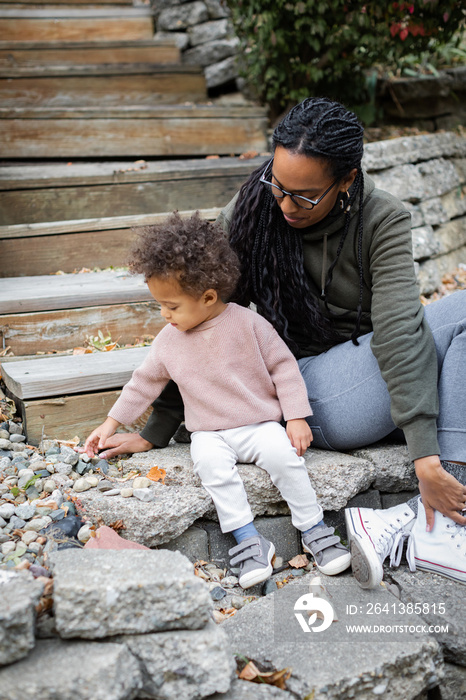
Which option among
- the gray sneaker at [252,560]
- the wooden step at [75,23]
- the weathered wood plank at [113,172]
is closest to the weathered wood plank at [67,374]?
the gray sneaker at [252,560]

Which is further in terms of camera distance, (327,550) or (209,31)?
(209,31)

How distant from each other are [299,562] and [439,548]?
1.41 feet

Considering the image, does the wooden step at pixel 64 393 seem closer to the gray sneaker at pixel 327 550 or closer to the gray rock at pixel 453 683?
the gray sneaker at pixel 327 550

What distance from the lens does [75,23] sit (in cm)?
452

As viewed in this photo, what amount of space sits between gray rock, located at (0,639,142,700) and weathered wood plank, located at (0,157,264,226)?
2.33 meters

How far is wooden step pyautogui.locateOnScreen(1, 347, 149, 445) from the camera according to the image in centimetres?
213

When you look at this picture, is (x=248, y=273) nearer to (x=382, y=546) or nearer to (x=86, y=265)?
(x=382, y=546)

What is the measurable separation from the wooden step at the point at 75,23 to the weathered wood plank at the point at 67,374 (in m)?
3.05

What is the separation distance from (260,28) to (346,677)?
10.8 ft

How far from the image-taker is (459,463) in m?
1.81

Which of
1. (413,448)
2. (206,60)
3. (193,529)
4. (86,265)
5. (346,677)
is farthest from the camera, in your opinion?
(206,60)

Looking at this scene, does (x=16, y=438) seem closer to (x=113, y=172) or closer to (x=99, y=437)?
(x=99, y=437)

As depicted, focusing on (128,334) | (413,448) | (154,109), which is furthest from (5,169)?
(413,448)

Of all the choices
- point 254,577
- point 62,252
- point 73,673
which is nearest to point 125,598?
point 73,673
